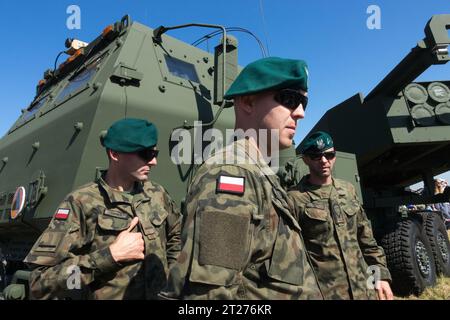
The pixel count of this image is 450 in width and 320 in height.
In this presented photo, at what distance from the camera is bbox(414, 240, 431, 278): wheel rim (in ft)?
15.4

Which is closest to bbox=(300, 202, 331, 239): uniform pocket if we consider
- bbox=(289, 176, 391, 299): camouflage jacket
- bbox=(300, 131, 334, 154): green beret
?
bbox=(289, 176, 391, 299): camouflage jacket

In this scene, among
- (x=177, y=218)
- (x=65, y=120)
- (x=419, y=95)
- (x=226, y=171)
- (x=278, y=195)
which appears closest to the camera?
(x=226, y=171)

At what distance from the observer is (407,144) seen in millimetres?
4684

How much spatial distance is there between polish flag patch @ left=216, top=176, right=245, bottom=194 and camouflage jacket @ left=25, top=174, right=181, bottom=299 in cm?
83

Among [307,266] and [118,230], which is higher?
[118,230]

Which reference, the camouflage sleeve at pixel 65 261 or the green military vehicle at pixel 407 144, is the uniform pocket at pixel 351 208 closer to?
the green military vehicle at pixel 407 144

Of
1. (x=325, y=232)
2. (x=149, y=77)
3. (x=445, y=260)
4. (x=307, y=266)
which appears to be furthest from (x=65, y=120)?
(x=445, y=260)

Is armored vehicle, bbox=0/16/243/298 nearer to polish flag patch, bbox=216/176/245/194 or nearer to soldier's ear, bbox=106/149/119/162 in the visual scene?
soldier's ear, bbox=106/149/119/162

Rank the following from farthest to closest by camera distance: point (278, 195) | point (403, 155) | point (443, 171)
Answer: point (443, 171), point (403, 155), point (278, 195)

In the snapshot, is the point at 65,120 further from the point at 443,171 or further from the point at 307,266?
the point at 443,171

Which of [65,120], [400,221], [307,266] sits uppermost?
[65,120]

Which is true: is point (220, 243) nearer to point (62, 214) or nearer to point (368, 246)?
point (62, 214)

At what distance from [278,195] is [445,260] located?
5483mm

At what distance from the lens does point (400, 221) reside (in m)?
5.03
